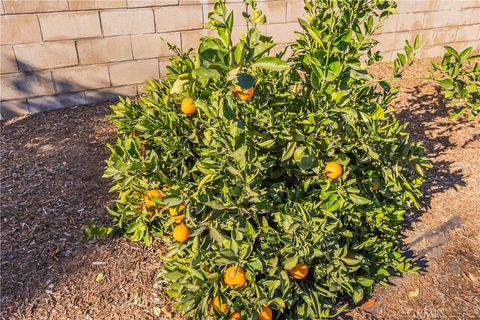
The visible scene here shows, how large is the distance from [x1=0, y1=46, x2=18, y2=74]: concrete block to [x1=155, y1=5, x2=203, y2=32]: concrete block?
152 cm

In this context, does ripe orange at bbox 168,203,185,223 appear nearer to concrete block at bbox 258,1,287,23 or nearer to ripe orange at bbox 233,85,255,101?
ripe orange at bbox 233,85,255,101

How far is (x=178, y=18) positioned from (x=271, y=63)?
3.45 m

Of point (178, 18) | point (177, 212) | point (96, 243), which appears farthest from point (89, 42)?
point (177, 212)

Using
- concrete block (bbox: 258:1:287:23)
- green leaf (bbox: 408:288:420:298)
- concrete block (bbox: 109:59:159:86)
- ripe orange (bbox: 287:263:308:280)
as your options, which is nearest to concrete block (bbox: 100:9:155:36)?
concrete block (bbox: 109:59:159:86)

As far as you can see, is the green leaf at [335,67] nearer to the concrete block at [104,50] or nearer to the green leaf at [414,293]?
the green leaf at [414,293]

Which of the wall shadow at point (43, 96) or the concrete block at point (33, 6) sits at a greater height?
the concrete block at point (33, 6)

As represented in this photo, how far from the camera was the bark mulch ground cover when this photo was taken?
2613 mm

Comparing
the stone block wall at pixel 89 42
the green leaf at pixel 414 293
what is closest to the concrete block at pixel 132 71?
the stone block wall at pixel 89 42

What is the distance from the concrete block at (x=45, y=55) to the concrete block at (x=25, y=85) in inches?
3.5

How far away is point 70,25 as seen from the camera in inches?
170

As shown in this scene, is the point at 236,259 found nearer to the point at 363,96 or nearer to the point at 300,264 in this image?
the point at 300,264

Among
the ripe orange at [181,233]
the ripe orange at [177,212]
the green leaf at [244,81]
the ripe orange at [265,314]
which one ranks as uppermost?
the green leaf at [244,81]

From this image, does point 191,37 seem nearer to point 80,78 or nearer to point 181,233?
point 80,78

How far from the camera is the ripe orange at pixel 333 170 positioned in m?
2.11
